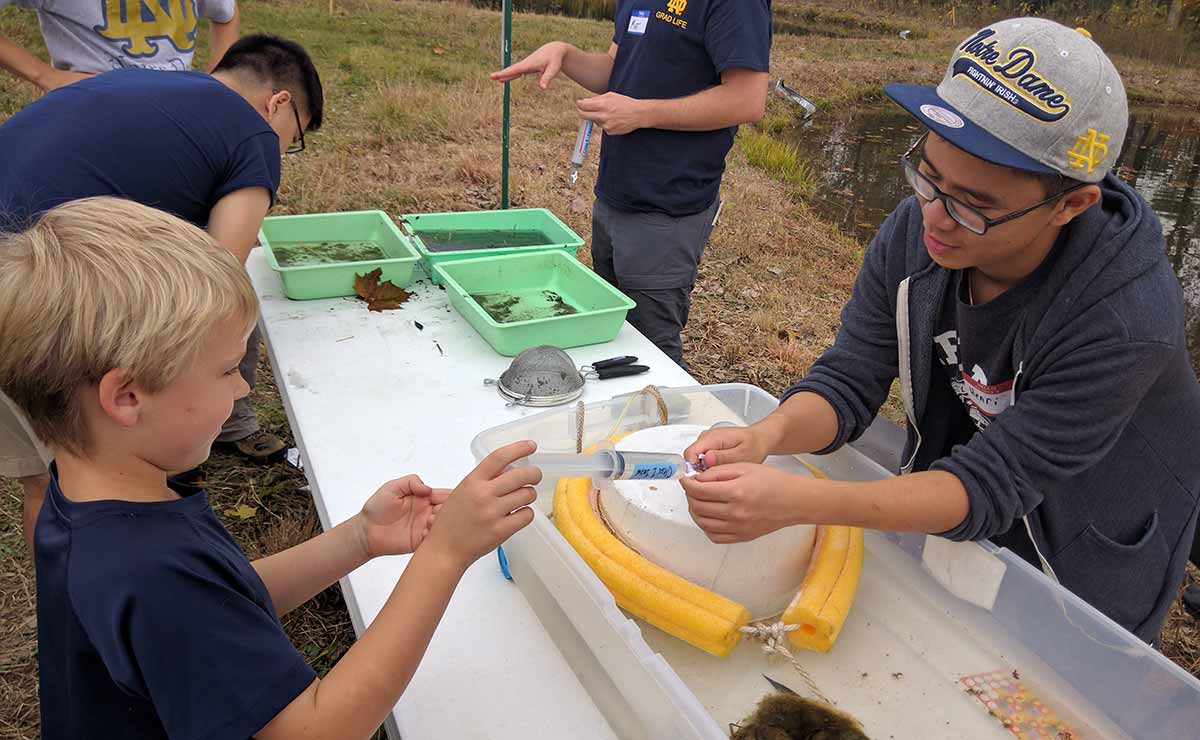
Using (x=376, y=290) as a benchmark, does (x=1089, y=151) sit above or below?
above

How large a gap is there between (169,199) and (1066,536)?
1939mm

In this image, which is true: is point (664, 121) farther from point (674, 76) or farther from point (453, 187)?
point (453, 187)

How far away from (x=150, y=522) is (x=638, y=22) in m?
2.00

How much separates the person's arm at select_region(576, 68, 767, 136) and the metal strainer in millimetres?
709

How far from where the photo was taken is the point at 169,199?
1833 mm

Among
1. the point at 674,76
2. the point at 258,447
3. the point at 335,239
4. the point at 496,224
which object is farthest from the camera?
the point at 496,224

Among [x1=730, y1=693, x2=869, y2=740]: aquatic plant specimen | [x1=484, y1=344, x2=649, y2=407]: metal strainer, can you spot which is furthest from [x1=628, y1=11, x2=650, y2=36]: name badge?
[x1=730, y1=693, x2=869, y2=740]: aquatic plant specimen

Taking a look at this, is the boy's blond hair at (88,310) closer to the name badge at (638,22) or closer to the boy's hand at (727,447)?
the boy's hand at (727,447)

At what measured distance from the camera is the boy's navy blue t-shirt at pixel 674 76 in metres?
2.20

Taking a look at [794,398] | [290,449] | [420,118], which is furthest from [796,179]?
[794,398]

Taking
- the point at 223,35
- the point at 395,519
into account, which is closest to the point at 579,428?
the point at 395,519

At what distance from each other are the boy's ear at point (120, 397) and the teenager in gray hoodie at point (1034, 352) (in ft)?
2.37

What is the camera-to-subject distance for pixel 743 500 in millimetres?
1148

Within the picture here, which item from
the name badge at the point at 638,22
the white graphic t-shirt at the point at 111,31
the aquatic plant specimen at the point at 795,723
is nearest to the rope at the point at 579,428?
the aquatic plant specimen at the point at 795,723
